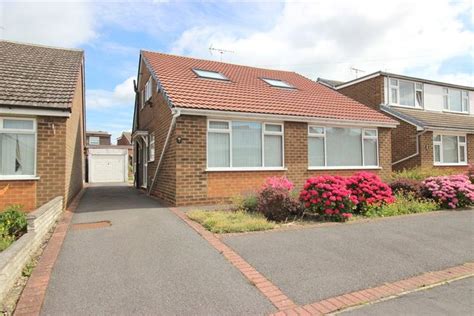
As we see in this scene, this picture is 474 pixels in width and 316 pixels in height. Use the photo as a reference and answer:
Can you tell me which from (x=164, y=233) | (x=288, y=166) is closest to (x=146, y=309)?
(x=164, y=233)

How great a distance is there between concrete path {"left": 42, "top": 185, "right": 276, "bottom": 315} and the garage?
2277 centimetres

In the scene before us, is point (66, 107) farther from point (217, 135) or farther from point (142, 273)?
point (142, 273)

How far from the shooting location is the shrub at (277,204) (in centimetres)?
794

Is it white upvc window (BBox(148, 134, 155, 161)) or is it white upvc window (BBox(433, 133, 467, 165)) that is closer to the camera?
white upvc window (BBox(148, 134, 155, 161))

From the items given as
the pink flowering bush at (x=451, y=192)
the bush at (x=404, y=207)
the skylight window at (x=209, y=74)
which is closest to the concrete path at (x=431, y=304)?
the bush at (x=404, y=207)

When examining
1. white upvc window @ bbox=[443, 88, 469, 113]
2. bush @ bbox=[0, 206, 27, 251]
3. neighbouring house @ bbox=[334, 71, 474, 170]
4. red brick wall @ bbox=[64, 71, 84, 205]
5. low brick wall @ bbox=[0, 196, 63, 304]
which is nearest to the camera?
low brick wall @ bbox=[0, 196, 63, 304]

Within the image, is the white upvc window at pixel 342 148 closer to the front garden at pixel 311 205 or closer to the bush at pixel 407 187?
the bush at pixel 407 187

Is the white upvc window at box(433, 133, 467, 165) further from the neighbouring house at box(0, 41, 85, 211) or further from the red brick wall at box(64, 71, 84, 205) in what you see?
the neighbouring house at box(0, 41, 85, 211)

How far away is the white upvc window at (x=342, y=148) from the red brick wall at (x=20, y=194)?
8674 mm

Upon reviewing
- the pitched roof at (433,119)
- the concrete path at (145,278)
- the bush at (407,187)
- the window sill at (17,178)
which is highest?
the pitched roof at (433,119)

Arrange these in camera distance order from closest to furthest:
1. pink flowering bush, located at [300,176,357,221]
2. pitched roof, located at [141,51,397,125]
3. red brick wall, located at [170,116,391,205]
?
pink flowering bush, located at [300,176,357,221] → red brick wall, located at [170,116,391,205] → pitched roof, located at [141,51,397,125]

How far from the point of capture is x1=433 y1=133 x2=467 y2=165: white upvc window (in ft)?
56.7

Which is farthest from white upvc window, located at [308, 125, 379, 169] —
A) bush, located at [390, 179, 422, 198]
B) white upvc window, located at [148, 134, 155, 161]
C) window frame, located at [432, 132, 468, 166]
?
white upvc window, located at [148, 134, 155, 161]

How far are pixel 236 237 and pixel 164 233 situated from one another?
1435 mm
